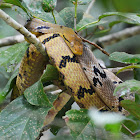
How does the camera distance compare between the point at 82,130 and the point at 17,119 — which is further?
the point at 17,119

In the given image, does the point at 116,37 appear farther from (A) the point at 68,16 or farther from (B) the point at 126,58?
(B) the point at 126,58

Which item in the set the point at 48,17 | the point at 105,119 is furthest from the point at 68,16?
the point at 105,119

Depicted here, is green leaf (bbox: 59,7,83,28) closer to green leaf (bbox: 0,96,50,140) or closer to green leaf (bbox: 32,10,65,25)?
green leaf (bbox: 32,10,65,25)

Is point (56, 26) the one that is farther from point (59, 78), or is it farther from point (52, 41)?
point (59, 78)

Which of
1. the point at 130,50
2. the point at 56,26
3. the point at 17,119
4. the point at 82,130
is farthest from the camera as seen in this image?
the point at 130,50

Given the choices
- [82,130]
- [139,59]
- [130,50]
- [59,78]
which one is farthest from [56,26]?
[130,50]

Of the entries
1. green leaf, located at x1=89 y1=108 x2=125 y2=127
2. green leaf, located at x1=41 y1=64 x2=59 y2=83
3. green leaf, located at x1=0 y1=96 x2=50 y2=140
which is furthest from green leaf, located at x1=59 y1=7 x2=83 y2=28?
green leaf, located at x1=89 y1=108 x2=125 y2=127
